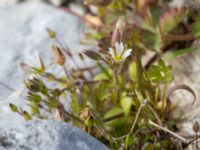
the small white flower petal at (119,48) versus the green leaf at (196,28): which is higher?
the green leaf at (196,28)

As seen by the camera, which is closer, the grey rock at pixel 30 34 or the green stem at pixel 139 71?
the green stem at pixel 139 71

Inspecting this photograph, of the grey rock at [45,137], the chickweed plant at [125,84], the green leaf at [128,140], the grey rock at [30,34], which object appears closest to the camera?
the grey rock at [45,137]

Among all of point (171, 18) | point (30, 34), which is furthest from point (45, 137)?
point (30, 34)

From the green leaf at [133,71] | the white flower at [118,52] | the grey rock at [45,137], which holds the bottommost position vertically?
the grey rock at [45,137]

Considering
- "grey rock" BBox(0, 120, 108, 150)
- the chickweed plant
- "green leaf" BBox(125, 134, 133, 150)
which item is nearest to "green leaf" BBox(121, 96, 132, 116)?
the chickweed plant

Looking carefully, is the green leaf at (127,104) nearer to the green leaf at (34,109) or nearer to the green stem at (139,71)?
→ the green stem at (139,71)

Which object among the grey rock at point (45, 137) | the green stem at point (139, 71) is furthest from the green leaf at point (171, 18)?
the grey rock at point (45, 137)

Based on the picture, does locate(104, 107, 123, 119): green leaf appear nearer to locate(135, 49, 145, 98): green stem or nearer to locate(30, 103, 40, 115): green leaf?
locate(135, 49, 145, 98): green stem

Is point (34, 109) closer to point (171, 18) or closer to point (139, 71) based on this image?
point (139, 71)
